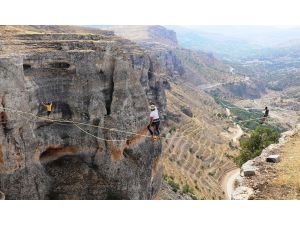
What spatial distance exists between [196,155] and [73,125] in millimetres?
41695

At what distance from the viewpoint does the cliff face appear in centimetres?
2644

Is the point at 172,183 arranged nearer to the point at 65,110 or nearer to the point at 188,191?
the point at 188,191

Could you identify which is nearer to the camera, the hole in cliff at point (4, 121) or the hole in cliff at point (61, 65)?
the hole in cliff at point (4, 121)

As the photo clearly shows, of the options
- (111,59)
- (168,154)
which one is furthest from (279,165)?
(168,154)

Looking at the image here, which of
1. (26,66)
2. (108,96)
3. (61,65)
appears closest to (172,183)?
(108,96)

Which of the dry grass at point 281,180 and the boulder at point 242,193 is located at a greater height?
the dry grass at point 281,180

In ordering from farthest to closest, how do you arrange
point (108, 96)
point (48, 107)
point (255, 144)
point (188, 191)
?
point (188, 191) < point (255, 144) < point (108, 96) < point (48, 107)

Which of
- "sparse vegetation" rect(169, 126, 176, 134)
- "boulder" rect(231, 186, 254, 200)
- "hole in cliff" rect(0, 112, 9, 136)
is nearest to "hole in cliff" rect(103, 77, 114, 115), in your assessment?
"hole in cliff" rect(0, 112, 9, 136)

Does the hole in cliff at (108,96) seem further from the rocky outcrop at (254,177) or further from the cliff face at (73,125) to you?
the rocky outcrop at (254,177)

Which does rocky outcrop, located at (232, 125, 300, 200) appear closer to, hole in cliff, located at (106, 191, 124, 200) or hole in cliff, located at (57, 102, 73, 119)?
hole in cliff, located at (106, 191, 124, 200)

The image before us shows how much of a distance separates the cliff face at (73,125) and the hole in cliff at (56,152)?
7cm

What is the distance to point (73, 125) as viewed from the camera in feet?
98.3

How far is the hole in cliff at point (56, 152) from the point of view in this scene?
95.7 feet

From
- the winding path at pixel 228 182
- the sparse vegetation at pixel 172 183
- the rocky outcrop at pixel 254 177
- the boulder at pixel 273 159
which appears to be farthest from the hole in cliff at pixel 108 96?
the winding path at pixel 228 182
